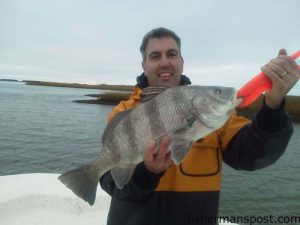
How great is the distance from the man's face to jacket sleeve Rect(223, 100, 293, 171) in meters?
0.98

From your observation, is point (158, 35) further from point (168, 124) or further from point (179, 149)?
point (179, 149)

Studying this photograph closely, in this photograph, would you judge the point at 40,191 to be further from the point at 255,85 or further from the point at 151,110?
the point at 255,85

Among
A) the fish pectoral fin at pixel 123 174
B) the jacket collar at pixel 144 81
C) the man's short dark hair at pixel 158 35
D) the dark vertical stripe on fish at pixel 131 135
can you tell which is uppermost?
the man's short dark hair at pixel 158 35

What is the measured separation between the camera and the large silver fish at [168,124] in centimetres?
275

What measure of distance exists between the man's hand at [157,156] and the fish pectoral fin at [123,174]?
16 cm

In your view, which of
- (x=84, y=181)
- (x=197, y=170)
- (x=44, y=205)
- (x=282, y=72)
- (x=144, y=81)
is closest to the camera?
(x=282, y=72)

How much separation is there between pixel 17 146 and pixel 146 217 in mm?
15693

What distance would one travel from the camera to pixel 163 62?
361 cm

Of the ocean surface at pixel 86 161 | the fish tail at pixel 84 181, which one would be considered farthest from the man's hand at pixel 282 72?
the ocean surface at pixel 86 161

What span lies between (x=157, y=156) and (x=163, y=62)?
1256 mm

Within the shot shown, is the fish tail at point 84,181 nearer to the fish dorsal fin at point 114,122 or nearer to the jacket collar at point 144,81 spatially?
the fish dorsal fin at point 114,122

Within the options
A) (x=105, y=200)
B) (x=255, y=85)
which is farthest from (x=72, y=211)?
(x=255, y=85)

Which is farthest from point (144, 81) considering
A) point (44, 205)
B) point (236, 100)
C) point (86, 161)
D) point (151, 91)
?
point (86, 161)

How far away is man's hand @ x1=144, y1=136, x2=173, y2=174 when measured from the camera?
273 centimetres
